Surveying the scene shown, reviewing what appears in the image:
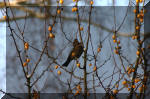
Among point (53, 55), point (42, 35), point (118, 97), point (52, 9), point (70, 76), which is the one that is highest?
point (52, 9)

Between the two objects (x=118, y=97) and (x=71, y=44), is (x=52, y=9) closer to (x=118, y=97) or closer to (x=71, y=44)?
(x=71, y=44)

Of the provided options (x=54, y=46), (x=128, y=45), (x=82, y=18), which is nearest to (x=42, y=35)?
(x=54, y=46)

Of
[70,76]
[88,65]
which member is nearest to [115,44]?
[88,65]

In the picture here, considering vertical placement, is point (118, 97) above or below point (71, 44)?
below

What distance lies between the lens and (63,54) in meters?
1.12

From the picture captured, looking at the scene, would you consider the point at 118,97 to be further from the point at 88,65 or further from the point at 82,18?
the point at 82,18

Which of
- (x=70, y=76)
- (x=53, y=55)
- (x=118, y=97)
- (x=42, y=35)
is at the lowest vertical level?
(x=118, y=97)

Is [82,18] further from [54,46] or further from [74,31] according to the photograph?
[54,46]

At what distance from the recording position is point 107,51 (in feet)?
3.70

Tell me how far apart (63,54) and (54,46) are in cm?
6

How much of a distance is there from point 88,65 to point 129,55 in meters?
0.23

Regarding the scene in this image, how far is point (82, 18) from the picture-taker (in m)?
1.12

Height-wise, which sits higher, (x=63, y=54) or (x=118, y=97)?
(x=63, y=54)

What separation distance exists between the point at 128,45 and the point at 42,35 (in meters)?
0.46
